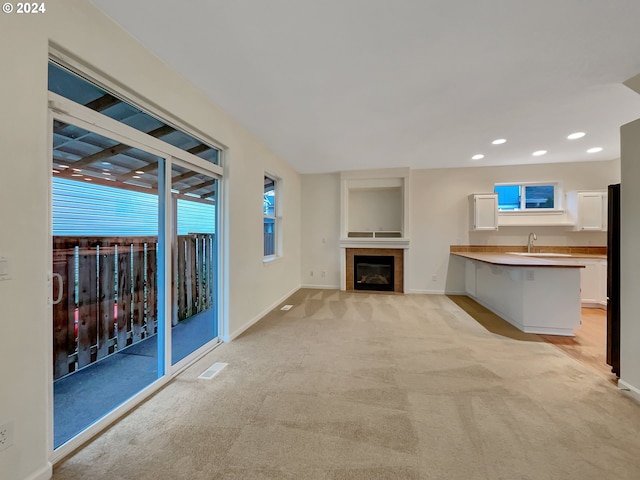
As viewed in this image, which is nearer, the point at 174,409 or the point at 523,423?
the point at 523,423

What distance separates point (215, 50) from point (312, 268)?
15.5 ft

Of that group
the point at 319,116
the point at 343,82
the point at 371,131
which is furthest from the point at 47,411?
the point at 371,131

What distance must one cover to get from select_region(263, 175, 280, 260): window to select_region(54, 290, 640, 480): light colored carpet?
6.88 ft

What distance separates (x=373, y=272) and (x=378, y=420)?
13.9ft

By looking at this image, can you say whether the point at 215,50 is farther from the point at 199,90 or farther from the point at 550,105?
the point at 550,105

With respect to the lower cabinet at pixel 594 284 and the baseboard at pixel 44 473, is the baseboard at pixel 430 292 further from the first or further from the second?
the baseboard at pixel 44 473

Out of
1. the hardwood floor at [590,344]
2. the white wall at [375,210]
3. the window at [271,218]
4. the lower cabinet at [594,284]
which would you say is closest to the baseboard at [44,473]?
the window at [271,218]

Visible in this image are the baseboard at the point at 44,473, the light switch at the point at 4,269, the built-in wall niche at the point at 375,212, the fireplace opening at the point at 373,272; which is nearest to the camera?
the light switch at the point at 4,269

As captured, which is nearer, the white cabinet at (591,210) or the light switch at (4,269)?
the light switch at (4,269)

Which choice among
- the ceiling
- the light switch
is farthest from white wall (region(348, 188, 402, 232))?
the light switch

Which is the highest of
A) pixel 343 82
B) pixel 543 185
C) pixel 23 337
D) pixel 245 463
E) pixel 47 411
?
pixel 343 82

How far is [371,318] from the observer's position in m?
3.90

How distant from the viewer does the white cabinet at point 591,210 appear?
4.70 meters

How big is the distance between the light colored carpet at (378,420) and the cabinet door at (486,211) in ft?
8.88
